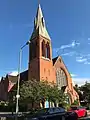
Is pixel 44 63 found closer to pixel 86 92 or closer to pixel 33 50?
pixel 33 50

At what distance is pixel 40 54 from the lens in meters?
55.0

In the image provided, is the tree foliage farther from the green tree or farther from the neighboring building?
the green tree

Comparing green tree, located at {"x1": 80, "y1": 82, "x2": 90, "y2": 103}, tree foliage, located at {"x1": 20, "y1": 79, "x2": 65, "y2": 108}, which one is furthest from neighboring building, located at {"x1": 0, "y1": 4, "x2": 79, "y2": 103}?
tree foliage, located at {"x1": 20, "y1": 79, "x2": 65, "y2": 108}

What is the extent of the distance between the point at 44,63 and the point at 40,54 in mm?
2722

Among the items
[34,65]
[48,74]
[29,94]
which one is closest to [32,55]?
[34,65]

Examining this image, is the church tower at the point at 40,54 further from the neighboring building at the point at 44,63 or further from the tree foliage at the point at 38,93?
the tree foliage at the point at 38,93

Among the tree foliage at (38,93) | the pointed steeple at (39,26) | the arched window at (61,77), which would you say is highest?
the pointed steeple at (39,26)

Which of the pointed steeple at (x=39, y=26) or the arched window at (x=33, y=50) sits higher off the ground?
the pointed steeple at (x=39, y=26)

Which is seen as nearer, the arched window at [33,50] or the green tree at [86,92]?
the arched window at [33,50]

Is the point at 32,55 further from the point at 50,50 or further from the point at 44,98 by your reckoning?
the point at 44,98

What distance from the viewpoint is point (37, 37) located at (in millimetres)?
57719

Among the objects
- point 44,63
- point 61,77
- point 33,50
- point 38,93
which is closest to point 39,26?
point 33,50

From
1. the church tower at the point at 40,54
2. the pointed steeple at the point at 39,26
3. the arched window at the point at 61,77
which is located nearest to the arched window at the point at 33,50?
the church tower at the point at 40,54

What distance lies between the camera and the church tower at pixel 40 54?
177 ft
